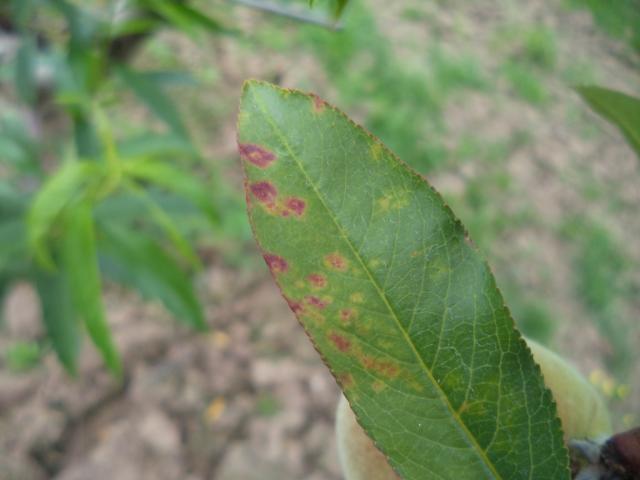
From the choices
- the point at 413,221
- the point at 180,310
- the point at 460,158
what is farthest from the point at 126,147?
the point at 460,158

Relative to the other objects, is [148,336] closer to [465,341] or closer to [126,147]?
[126,147]

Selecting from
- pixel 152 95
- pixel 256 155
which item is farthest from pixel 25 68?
pixel 256 155

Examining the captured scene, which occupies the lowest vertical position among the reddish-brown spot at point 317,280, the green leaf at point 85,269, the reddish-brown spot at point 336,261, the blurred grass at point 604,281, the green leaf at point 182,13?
the blurred grass at point 604,281

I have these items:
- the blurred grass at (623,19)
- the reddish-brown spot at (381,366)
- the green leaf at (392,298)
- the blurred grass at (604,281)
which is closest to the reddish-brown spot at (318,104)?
the green leaf at (392,298)

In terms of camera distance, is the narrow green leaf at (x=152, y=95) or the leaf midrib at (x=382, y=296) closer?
the leaf midrib at (x=382, y=296)

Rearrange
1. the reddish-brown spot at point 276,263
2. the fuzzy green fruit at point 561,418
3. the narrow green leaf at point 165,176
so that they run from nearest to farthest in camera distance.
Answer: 1. the reddish-brown spot at point 276,263
2. the fuzzy green fruit at point 561,418
3. the narrow green leaf at point 165,176

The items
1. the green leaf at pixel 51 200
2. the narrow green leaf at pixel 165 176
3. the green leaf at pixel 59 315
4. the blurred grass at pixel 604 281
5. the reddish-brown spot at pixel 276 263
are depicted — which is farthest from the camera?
the blurred grass at pixel 604 281

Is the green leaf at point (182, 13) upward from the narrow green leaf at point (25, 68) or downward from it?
upward

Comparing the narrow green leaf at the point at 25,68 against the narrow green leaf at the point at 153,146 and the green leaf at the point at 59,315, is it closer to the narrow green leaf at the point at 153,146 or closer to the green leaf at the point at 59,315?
the narrow green leaf at the point at 153,146

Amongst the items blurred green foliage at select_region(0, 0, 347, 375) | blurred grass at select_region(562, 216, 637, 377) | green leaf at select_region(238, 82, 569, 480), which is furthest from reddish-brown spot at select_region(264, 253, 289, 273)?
blurred grass at select_region(562, 216, 637, 377)
